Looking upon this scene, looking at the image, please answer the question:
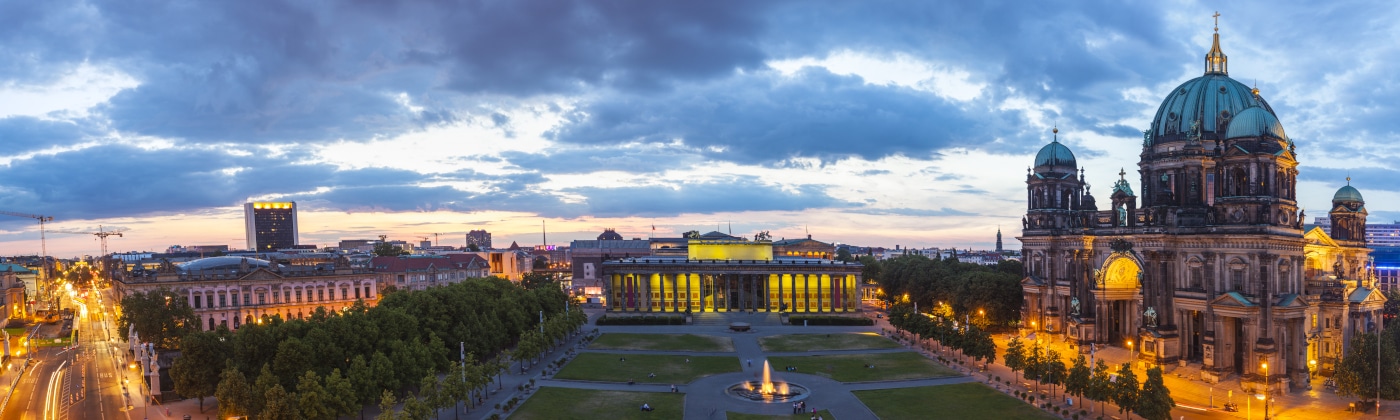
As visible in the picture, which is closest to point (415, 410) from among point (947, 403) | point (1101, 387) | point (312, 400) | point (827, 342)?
point (312, 400)

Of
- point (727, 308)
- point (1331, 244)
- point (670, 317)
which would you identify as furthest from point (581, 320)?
point (1331, 244)

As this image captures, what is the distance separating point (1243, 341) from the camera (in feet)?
287

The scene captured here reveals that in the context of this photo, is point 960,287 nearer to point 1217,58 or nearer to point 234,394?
point 1217,58

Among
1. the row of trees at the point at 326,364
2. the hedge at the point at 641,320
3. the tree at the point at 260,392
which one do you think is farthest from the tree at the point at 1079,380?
the hedge at the point at 641,320

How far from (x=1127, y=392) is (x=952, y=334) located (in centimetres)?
3568

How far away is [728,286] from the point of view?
167125 millimetres

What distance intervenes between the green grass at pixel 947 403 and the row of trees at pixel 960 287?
4681 cm

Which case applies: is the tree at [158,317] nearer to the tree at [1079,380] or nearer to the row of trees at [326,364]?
the row of trees at [326,364]

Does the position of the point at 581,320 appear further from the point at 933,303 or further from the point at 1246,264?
the point at 1246,264

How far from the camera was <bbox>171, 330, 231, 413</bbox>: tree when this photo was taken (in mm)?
72750

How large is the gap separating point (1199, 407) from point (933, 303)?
75367 mm

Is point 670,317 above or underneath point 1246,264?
underneath

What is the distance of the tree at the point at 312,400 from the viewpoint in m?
63.1

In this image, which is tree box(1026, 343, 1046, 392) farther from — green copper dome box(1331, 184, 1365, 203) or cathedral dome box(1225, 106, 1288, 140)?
green copper dome box(1331, 184, 1365, 203)
